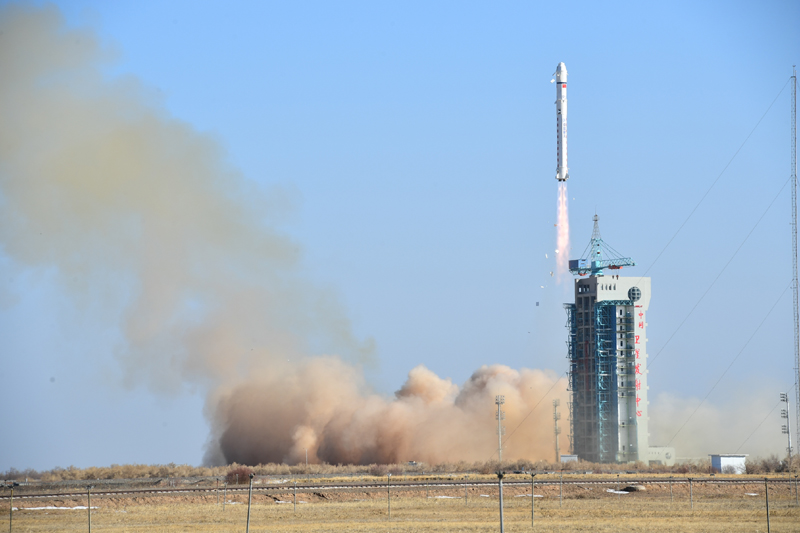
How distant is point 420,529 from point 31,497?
30259mm

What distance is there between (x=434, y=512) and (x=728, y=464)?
59378 millimetres

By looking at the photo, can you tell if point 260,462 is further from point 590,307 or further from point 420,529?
point 420,529

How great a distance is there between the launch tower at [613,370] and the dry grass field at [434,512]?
33.8 metres

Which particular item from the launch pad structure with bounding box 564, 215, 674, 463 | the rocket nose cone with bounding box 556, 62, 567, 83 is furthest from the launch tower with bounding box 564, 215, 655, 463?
the rocket nose cone with bounding box 556, 62, 567, 83

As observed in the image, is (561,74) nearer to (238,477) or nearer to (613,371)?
(613,371)

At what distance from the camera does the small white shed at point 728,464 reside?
11900 centimetres

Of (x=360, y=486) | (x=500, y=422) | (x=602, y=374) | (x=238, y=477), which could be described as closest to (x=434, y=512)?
(x=360, y=486)

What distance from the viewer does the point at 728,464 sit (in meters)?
120

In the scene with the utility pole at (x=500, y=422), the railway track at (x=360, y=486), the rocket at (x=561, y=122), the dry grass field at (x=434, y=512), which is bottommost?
the dry grass field at (x=434, y=512)

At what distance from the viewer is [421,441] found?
120938 mm

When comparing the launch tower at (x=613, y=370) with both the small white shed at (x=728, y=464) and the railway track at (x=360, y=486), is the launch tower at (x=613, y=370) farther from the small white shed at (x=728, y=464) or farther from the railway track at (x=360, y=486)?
the railway track at (x=360, y=486)

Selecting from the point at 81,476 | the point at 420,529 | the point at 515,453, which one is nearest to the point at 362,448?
the point at 515,453

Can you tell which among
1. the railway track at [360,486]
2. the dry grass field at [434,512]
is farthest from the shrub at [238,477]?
the dry grass field at [434,512]

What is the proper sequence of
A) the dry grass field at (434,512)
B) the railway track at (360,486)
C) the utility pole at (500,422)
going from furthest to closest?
the utility pole at (500,422)
the railway track at (360,486)
the dry grass field at (434,512)
